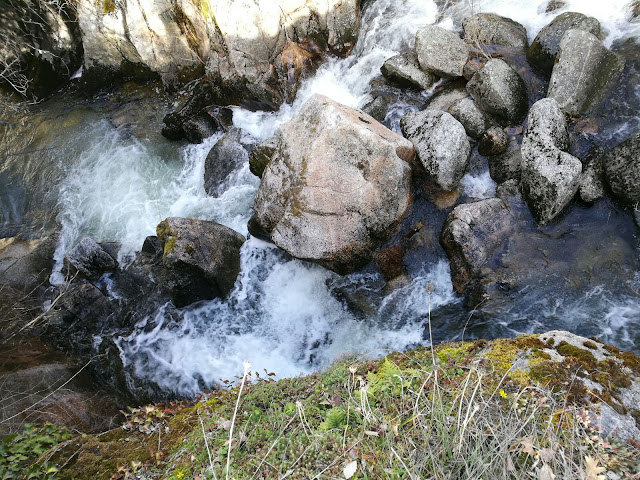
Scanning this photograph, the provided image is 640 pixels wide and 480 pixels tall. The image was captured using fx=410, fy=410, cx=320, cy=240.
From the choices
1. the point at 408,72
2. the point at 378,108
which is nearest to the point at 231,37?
the point at 378,108

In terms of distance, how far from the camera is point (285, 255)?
7207mm

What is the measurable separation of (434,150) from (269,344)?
4101mm

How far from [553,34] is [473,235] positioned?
4175mm

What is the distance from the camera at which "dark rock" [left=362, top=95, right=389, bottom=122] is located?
790 cm

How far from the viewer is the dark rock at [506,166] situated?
662cm

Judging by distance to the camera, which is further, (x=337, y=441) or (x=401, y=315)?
(x=401, y=315)

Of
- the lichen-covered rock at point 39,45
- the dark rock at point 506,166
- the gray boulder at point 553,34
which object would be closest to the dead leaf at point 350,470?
the dark rock at point 506,166

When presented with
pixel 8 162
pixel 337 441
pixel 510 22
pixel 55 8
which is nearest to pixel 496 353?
pixel 337 441

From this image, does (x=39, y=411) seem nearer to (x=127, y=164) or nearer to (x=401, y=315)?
(x=401, y=315)

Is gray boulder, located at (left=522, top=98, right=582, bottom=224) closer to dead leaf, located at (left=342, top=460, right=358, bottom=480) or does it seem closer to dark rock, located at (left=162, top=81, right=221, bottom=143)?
dead leaf, located at (left=342, top=460, right=358, bottom=480)

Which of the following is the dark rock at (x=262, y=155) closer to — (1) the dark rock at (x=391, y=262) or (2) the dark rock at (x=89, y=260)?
(1) the dark rock at (x=391, y=262)

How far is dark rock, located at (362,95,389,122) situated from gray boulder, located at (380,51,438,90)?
0.57 m

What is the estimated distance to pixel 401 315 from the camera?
6227 mm

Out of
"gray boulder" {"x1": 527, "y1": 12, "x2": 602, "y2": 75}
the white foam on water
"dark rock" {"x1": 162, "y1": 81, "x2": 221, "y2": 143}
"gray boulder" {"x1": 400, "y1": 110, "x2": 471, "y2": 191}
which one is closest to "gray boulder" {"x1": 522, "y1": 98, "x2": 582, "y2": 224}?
the white foam on water
